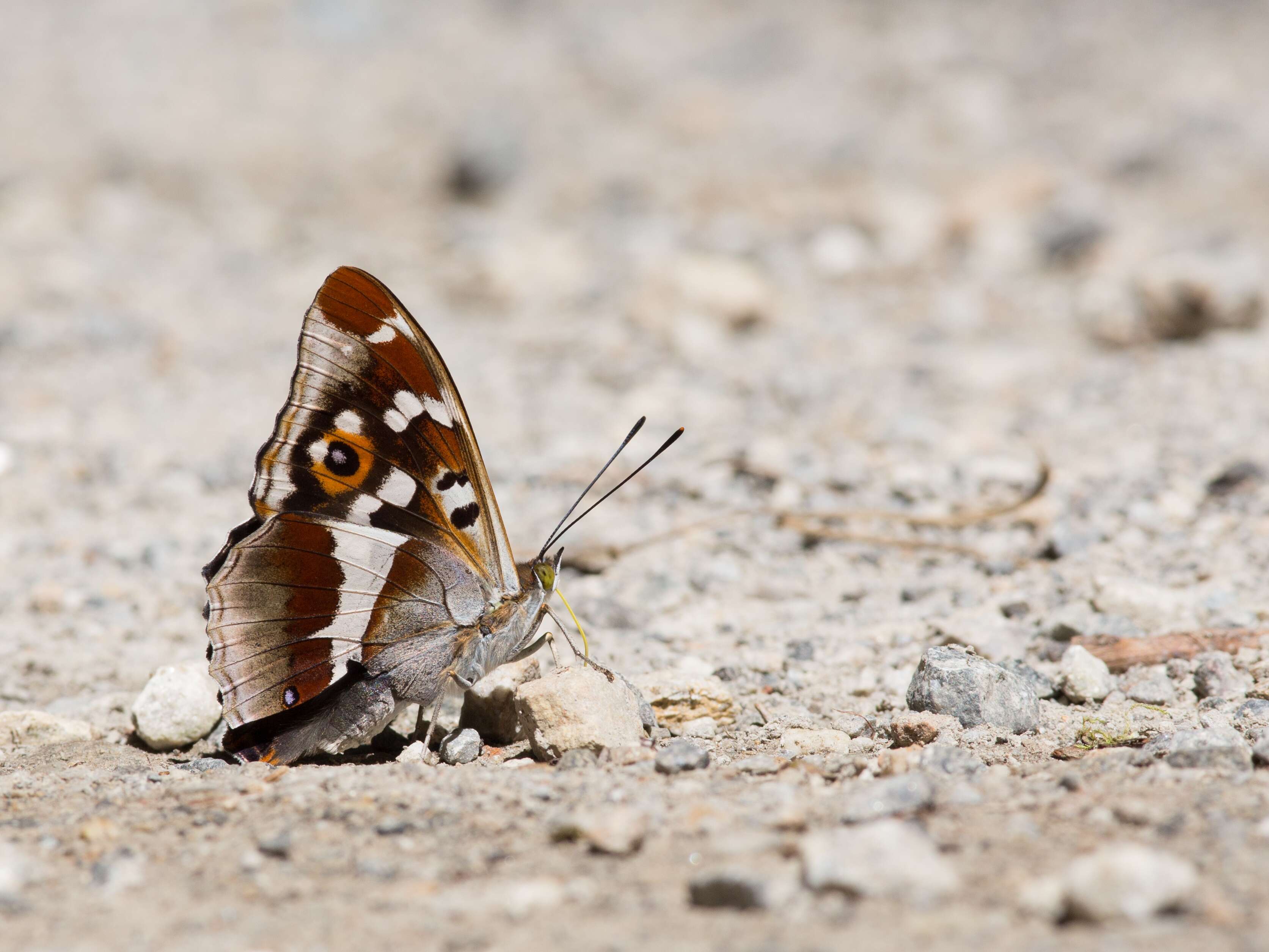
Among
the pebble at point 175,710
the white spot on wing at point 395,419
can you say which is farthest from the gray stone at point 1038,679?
the pebble at point 175,710

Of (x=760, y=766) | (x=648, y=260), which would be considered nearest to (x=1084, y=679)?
(x=760, y=766)

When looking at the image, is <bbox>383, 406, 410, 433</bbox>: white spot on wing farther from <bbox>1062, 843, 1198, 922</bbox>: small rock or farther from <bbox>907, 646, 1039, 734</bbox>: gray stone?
<bbox>1062, 843, 1198, 922</bbox>: small rock

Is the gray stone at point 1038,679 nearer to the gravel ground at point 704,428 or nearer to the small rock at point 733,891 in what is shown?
the gravel ground at point 704,428

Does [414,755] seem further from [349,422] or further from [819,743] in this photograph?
[819,743]

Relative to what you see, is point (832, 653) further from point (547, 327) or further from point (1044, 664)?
point (547, 327)

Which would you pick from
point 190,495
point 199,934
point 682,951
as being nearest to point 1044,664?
point 682,951
